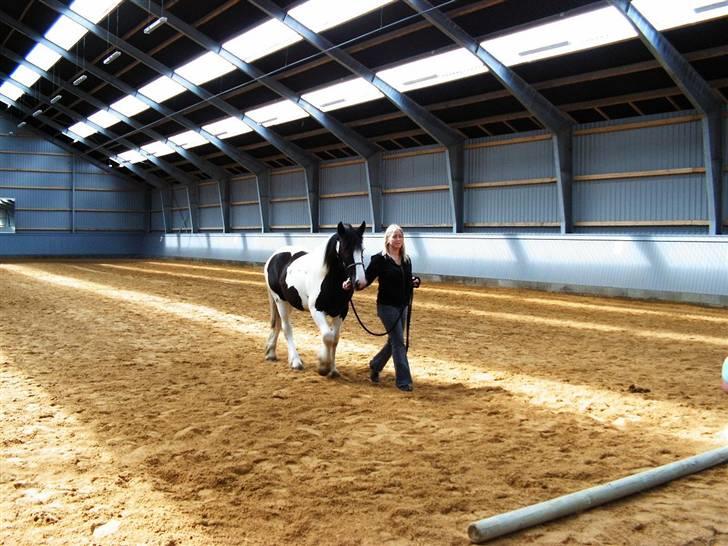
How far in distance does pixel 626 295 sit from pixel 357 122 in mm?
10557

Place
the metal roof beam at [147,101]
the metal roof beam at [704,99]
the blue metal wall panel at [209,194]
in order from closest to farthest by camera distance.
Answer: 1. the metal roof beam at [704,99]
2. the metal roof beam at [147,101]
3. the blue metal wall panel at [209,194]

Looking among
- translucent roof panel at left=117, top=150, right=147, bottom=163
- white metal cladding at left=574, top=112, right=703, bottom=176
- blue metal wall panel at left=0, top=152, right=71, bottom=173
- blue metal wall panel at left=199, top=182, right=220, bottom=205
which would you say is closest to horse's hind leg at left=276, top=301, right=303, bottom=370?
white metal cladding at left=574, top=112, right=703, bottom=176

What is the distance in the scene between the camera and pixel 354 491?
357cm

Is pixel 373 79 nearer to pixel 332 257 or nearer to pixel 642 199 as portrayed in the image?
pixel 642 199

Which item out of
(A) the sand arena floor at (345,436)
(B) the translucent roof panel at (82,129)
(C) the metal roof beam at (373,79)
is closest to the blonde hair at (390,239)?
(A) the sand arena floor at (345,436)

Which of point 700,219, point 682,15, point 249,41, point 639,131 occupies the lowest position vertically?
point 700,219

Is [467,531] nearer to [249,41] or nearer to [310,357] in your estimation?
[310,357]

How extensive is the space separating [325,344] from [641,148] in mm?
11992

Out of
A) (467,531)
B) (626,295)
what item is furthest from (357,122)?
(467,531)

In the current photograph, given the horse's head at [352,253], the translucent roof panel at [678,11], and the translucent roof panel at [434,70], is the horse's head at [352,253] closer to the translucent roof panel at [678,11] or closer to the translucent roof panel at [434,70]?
the translucent roof panel at [678,11]

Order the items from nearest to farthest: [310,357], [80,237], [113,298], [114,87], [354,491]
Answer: [354,491] < [310,357] < [113,298] < [114,87] < [80,237]

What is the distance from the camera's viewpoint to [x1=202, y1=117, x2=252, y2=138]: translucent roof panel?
2497 centimetres

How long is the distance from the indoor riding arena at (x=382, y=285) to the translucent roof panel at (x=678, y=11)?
0.16 ft

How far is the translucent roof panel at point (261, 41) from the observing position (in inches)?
673
